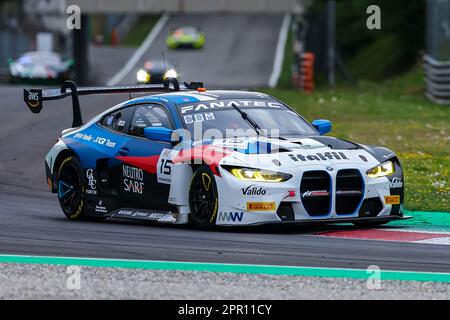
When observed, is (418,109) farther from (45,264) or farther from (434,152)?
(45,264)

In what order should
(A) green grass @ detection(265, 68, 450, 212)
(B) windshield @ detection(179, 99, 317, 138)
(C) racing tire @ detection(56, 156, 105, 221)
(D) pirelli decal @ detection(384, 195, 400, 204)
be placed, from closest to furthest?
1. (D) pirelli decal @ detection(384, 195, 400, 204)
2. (B) windshield @ detection(179, 99, 317, 138)
3. (C) racing tire @ detection(56, 156, 105, 221)
4. (A) green grass @ detection(265, 68, 450, 212)

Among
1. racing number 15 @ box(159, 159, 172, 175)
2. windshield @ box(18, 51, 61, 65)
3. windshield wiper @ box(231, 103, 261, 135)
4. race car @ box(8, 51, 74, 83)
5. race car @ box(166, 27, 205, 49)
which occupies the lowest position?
race car @ box(166, 27, 205, 49)

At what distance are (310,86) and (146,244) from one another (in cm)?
2682

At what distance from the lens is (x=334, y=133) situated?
76.0 feet

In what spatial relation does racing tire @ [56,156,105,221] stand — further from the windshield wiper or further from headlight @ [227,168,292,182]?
headlight @ [227,168,292,182]

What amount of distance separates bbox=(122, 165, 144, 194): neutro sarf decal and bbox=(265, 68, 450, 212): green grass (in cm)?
328

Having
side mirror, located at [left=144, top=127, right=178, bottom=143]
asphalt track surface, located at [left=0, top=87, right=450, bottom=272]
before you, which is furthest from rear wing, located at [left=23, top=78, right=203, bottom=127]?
side mirror, located at [left=144, top=127, right=178, bottom=143]

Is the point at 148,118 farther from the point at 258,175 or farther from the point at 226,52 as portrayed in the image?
the point at 226,52

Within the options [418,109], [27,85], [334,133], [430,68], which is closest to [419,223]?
[334,133]

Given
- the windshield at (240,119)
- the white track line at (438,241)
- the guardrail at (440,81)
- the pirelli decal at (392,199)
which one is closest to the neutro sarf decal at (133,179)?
the windshield at (240,119)

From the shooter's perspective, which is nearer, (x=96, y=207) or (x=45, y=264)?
(x=45, y=264)

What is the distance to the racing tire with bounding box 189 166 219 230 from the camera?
1153cm

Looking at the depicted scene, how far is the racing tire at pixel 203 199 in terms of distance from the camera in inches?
454

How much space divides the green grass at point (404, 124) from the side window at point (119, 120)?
3.30m
